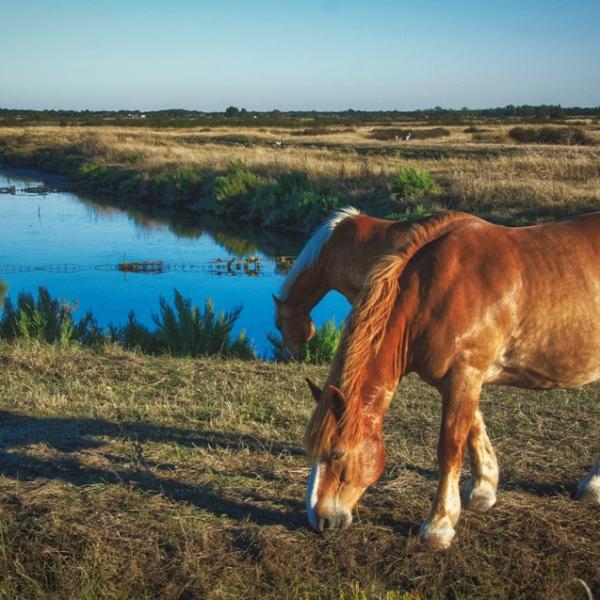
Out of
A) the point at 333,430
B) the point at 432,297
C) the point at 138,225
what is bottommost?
the point at 138,225

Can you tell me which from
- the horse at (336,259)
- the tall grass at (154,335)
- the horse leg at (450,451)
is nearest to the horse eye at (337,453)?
the horse leg at (450,451)

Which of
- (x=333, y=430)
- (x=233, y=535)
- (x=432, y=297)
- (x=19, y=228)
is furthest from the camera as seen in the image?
(x=19, y=228)

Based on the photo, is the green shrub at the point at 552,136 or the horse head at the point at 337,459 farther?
the green shrub at the point at 552,136

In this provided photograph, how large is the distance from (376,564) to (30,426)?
2.85m

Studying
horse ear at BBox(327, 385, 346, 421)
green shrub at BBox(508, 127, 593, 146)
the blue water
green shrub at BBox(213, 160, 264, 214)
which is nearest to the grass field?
horse ear at BBox(327, 385, 346, 421)

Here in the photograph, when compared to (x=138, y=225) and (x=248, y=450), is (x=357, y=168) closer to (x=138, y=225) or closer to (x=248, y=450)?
(x=138, y=225)

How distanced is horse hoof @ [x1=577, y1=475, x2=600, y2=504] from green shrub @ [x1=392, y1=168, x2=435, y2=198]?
14108 mm

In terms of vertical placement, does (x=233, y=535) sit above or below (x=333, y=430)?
below

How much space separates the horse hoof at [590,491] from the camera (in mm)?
3844

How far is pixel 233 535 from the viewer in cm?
351

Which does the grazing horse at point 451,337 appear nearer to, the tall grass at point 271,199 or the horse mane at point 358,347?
the horse mane at point 358,347

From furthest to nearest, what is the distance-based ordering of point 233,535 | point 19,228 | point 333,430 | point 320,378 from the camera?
1. point 19,228
2. point 320,378
3. point 233,535
4. point 333,430

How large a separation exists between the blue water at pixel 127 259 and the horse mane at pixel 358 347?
6165mm

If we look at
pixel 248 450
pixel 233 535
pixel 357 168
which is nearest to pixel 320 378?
pixel 248 450
